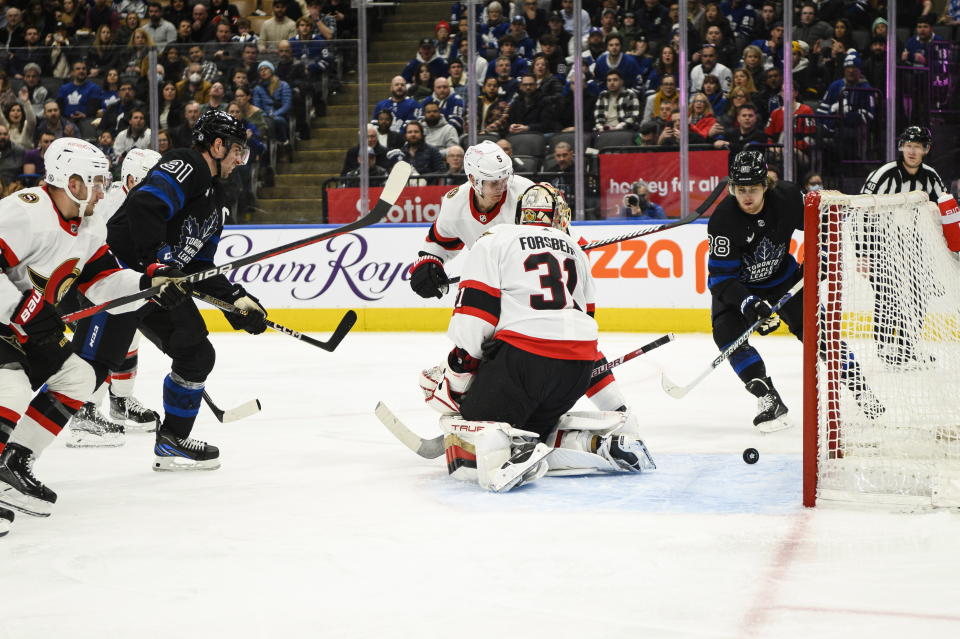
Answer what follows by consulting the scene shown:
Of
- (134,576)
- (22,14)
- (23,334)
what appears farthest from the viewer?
(22,14)

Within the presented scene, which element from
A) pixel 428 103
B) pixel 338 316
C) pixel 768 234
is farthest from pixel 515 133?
pixel 768 234

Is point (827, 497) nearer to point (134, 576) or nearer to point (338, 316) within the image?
point (134, 576)

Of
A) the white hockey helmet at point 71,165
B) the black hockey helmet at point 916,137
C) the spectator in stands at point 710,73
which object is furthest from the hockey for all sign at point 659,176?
the white hockey helmet at point 71,165

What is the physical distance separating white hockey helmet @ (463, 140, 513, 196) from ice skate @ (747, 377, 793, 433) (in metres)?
1.25

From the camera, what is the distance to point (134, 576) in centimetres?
255

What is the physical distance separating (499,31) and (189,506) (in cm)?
570

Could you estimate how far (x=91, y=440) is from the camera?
4328 mm

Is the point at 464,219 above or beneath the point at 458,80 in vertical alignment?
beneath

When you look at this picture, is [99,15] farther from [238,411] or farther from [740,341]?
[740,341]

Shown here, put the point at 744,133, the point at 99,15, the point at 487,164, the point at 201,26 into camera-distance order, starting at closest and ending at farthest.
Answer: the point at 487,164 < the point at 744,133 < the point at 201,26 < the point at 99,15

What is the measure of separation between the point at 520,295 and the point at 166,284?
106 centimetres

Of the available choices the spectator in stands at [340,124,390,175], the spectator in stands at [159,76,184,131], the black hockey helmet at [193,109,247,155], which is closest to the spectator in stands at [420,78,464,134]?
the spectator in stands at [340,124,390,175]

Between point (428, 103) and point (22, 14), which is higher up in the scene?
point (22, 14)

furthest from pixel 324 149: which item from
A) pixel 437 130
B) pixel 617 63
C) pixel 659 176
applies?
pixel 659 176
